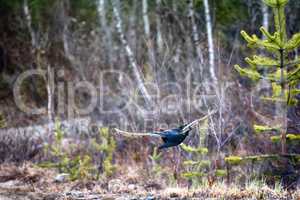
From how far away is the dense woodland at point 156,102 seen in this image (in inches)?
222

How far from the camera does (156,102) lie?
7.00 m

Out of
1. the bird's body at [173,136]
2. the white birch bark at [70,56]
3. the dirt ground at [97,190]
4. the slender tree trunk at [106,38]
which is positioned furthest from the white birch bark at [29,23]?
the bird's body at [173,136]

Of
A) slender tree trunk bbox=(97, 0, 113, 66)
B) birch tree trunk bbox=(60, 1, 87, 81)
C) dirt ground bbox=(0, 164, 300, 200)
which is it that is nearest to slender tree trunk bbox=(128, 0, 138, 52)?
slender tree trunk bbox=(97, 0, 113, 66)

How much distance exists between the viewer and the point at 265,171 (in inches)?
259

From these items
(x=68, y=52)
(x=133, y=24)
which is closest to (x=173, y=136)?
(x=68, y=52)

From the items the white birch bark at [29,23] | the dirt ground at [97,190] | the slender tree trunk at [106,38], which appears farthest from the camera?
the slender tree trunk at [106,38]

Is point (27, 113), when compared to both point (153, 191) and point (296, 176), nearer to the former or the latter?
point (153, 191)

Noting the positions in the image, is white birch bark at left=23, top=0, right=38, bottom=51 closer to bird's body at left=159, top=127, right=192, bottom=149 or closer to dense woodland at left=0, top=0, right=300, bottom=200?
dense woodland at left=0, top=0, right=300, bottom=200

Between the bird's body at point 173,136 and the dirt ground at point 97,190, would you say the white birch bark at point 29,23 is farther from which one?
the bird's body at point 173,136

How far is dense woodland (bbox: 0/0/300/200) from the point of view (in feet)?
18.5

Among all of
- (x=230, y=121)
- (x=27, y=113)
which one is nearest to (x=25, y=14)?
(x=27, y=113)

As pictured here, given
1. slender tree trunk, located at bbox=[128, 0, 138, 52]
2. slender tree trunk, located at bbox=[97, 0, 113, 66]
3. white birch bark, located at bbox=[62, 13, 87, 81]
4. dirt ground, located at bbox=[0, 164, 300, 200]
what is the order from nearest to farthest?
dirt ground, located at bbox=[0, 164, 300, 200] < white birch bark, located at bbox=[62, 13, 87, 81] < slender tree trunk, located at bbox=[97, 0, 113, 66] < slender tree trunk, located at bbox=[128, 0, 138, 52]

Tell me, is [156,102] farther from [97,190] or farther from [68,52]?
[68,52]

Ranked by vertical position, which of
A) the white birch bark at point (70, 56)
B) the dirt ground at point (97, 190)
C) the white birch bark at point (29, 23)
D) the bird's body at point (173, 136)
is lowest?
the dirt ground at point (97, 190)
